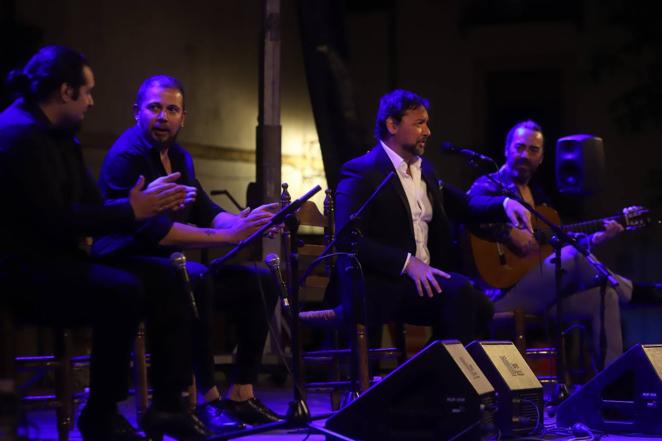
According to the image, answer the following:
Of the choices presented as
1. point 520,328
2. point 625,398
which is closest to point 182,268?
point 625,398

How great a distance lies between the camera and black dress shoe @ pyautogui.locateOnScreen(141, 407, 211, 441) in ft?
11.4

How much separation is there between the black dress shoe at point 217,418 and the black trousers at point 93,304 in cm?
53

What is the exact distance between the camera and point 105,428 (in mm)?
3410

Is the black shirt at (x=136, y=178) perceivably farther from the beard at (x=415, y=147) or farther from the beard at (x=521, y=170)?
the beard at (x=521, y=170)

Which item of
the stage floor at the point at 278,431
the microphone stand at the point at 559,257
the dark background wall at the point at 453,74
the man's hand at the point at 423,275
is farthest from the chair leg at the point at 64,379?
the dark background wall at the point at 453,74

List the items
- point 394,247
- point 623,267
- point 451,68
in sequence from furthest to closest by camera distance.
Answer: point 451,68
point 623,267
point 394,247

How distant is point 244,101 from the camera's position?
33.6 feet

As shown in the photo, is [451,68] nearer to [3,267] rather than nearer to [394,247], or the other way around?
[394,247]

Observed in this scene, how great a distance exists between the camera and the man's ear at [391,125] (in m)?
4.89

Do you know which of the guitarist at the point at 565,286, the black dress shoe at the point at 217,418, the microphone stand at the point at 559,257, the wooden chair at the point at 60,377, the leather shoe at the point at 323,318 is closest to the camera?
the black dress shoe at the point at 217,418

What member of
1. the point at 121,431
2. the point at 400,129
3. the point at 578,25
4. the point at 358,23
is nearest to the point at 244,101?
the point at 358,23

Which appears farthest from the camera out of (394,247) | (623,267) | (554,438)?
(623,267)

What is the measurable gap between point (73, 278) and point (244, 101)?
7.06m

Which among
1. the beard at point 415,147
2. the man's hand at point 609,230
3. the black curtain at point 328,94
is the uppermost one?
the black curtain at point 328,94
